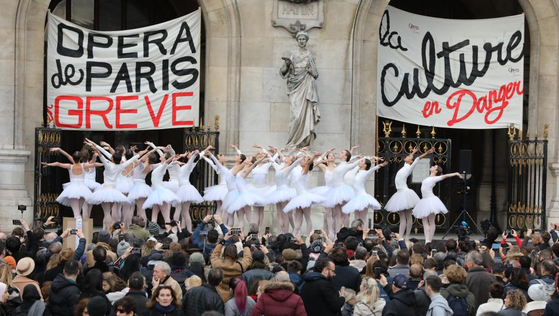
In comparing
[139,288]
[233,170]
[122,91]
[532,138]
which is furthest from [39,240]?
[532,138]

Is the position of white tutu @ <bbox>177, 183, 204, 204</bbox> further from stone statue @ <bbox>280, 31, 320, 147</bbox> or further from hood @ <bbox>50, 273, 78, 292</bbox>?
hood @ <bbox>50, 273, 78, 292</bbox>

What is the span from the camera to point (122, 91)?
25500mm

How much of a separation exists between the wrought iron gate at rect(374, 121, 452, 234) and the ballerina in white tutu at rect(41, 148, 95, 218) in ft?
22.7

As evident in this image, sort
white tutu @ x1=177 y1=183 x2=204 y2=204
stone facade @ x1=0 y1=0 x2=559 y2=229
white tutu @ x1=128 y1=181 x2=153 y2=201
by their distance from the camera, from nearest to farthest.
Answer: white tutu @ x1=128 y1=181 x2=153 y2=201 → white tutu @ x1=177 y1=183 x2=204 y2=204 → stone facade @ x1=0 y1=0 x2=559 y2=229

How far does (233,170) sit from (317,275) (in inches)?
447

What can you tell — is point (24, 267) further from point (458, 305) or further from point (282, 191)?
point (282, 191)

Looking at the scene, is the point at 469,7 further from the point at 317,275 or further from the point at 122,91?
the point at 317,275

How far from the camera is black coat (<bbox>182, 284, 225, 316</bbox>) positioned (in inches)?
426

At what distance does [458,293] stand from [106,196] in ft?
39.2

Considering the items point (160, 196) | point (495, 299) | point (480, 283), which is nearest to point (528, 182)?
point (160, 196)

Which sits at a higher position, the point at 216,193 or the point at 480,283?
the point at 216,193

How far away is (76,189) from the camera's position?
2228cm

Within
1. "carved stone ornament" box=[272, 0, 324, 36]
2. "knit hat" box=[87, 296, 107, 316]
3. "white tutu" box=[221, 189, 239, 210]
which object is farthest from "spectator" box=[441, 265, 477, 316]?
"carved stone ornament" box=[272, 0, 324, 36]

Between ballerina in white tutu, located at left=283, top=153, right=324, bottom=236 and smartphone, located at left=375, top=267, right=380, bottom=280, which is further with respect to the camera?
ballerina in white tutu, located at left=283, top=153, right=324, bottom=236
